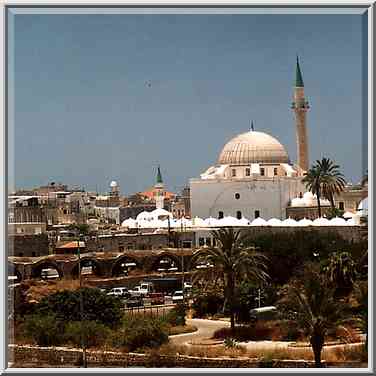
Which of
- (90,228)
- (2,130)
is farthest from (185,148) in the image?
(90,228)

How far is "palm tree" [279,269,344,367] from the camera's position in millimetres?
5660

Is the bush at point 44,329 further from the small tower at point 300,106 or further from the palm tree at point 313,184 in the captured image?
the palm tree at point 313,184

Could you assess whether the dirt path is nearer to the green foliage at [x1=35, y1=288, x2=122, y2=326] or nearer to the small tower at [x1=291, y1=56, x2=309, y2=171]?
the green foliage at [x1=35, y1=288, x2=122, y2=326]

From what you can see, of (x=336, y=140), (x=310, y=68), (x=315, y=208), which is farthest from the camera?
(x=315, y=208)

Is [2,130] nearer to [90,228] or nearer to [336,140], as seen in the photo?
[336,140]

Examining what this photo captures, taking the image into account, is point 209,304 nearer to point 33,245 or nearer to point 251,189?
point 33,245

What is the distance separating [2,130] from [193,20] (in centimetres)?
187

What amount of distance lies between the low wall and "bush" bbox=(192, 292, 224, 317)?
2.03 meters

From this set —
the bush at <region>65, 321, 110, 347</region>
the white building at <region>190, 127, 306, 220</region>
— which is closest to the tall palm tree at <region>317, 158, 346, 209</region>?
the white building at <region>190, 127, 306, 220</region>

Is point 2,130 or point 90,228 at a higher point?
point 2,130

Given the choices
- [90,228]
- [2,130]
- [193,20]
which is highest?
[193,20]

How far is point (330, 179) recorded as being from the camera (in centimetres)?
996

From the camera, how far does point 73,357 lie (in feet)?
19.2

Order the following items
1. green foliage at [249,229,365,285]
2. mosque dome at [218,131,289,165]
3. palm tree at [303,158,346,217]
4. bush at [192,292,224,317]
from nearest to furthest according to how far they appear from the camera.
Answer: bush at [192,292,224,317]
green foliage at [249,229,365,285]
palm tree at [303,158,346,217]
mosque dome at [218,131,289,165]
